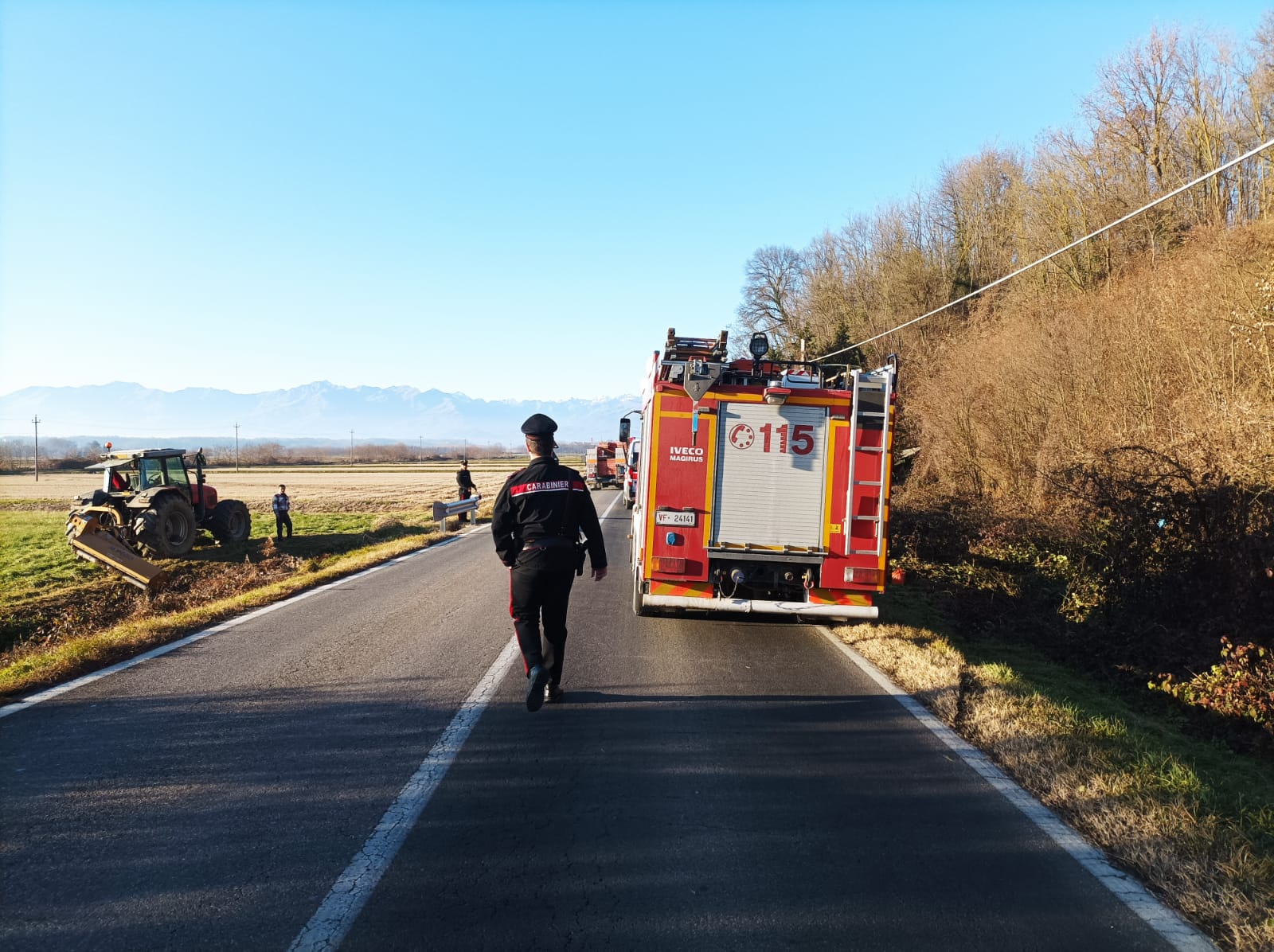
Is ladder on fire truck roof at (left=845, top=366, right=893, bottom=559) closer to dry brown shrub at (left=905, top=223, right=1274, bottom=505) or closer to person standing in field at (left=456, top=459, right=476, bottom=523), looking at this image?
dry brown shrub at (left=905, top=223, right=1274, bottom=505)

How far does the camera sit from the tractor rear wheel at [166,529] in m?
16.8

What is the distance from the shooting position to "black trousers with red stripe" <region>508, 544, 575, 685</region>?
216 inches

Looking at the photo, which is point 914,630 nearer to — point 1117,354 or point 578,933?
point 578,933

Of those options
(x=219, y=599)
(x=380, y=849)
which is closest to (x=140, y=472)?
(x=219, y=599)

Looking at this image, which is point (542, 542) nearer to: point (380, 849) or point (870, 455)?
point (380, 849)

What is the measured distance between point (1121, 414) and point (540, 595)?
38.4 feet

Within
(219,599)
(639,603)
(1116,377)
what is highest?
(1116,377)

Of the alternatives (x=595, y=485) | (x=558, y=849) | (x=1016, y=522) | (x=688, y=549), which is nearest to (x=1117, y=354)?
(x=1016, y=522)

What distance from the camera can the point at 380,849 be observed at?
3.50m

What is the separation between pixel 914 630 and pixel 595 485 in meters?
38.0

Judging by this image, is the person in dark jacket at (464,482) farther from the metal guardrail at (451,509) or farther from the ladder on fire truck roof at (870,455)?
the ladder on fire truck roof at (870,455)

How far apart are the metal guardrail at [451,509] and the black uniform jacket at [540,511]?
16.5 meters

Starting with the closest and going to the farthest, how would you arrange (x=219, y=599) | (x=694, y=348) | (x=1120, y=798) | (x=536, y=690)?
(x=1120, y=798), (x=536, y=690), (x=694, y=348), (x=219, y=599)

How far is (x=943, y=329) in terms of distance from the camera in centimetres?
2797
